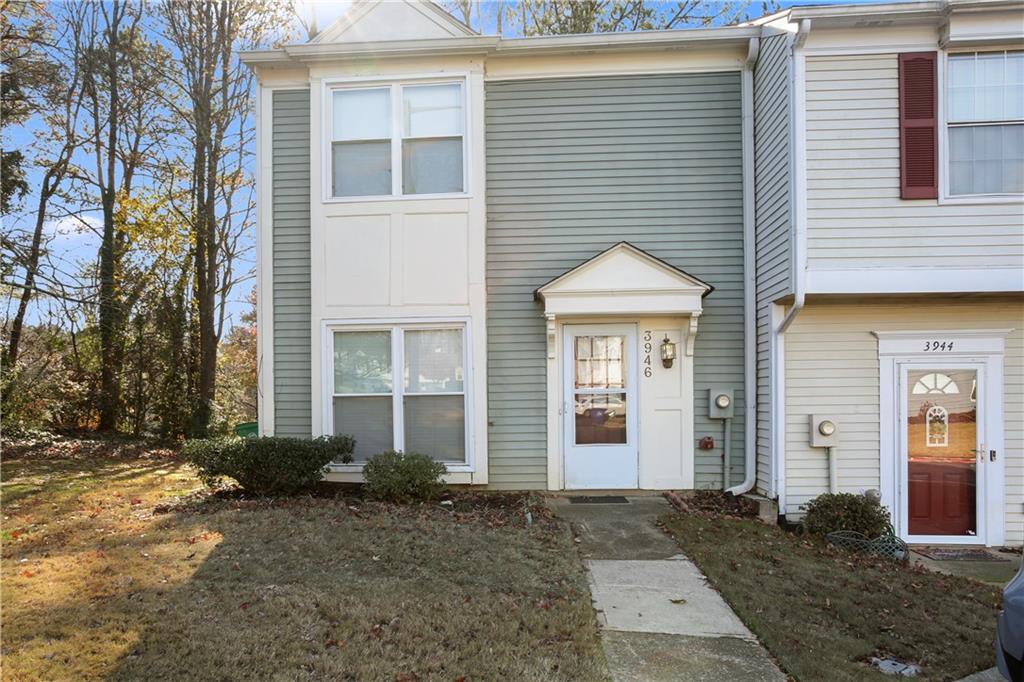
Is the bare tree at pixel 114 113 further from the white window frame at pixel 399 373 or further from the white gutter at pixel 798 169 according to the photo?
the white gutter at pixel 798 169

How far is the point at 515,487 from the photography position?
273 inches

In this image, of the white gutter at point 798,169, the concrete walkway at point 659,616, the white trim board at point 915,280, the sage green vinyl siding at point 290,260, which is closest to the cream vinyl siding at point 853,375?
the white trim board at point 915,280

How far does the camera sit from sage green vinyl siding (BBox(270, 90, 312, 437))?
7.09 m

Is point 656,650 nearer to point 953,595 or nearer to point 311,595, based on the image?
point 311,595

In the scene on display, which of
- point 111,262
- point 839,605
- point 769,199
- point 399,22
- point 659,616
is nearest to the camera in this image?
point 659,616

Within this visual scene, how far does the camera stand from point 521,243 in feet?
23.0

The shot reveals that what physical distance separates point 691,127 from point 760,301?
2.34 meters

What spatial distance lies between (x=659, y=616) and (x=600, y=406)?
3.41 metres

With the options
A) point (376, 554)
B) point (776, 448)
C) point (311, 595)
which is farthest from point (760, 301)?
point (311, 595)

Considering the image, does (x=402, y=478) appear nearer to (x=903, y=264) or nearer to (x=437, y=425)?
(x=437, y=425)

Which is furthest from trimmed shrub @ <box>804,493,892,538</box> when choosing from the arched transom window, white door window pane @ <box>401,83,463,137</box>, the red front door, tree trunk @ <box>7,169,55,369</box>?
tree trunk @ <box>7,169,55,369</box>

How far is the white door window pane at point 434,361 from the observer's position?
6938mm

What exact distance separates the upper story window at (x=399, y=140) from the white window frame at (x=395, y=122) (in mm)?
12

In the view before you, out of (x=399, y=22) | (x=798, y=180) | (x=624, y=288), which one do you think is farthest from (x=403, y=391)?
(x=798, y=180)
